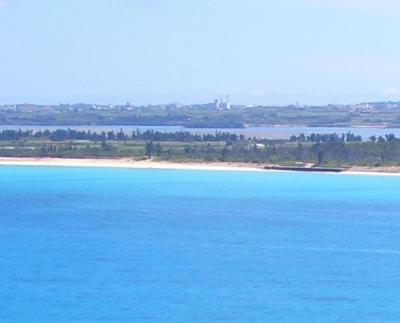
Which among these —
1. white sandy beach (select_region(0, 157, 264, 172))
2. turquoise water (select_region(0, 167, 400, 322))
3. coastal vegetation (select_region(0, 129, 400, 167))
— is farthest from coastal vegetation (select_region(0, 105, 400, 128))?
turquoise water (select_region(0, 167, 400, 322))

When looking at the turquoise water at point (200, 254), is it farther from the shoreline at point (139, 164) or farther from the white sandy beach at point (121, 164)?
the white sandy beach at point (121, 164)

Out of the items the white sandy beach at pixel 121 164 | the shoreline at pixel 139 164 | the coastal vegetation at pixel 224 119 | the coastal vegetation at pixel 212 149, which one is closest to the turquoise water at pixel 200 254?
the coastal vegetation at pixel 212 149

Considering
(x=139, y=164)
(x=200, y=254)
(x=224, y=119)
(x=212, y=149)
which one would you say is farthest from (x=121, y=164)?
(x=224, y=119)

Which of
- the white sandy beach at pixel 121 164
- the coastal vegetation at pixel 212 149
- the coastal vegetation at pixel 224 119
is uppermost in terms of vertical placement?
the coastal vegetation at pixel 212 149

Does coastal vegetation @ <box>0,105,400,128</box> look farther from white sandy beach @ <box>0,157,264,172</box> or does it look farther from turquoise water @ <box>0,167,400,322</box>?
turquoise water @ <box>0,167,400,322</box>

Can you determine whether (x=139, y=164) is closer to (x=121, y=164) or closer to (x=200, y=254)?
(x=121, y=164)
